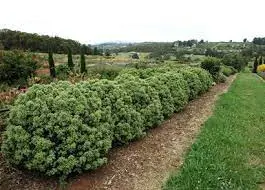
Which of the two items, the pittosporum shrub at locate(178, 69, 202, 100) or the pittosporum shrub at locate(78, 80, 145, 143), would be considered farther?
the pittosporum shrub at locate(178, 69, 202, 100)

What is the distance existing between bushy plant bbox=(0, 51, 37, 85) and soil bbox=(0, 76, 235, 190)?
16528 mm

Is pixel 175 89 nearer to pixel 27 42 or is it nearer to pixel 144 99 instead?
pixel 144 99

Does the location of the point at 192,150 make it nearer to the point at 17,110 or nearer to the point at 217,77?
the point at 17,110

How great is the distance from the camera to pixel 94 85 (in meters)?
7.35

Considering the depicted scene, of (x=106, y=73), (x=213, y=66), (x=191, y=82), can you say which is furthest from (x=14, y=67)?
(x=213, y=66)

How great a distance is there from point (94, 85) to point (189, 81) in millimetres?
8590

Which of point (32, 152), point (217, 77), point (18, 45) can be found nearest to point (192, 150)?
point (32, 152)

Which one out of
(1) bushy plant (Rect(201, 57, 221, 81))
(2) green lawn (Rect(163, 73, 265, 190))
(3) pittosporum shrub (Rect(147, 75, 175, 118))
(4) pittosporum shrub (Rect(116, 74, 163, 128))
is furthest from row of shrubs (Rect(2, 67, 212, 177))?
(1) bushy plant (Rect(201, 57, 221, 81))

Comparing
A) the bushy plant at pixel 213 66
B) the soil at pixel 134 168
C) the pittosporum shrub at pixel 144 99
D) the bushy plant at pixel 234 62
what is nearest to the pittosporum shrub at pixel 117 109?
the soil at pixel 134 168

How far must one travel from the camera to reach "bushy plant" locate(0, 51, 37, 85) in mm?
23458

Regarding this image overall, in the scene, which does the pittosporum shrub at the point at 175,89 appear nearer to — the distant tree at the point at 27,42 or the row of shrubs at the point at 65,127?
the row of shrubs at the point at 65,127

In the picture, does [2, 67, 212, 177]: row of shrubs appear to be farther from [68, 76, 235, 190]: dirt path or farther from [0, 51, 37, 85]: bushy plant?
[0, 51, 37, 85]: bushy plant

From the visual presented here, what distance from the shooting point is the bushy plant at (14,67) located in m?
23.5

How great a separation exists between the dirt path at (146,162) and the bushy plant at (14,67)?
52.7 feet
